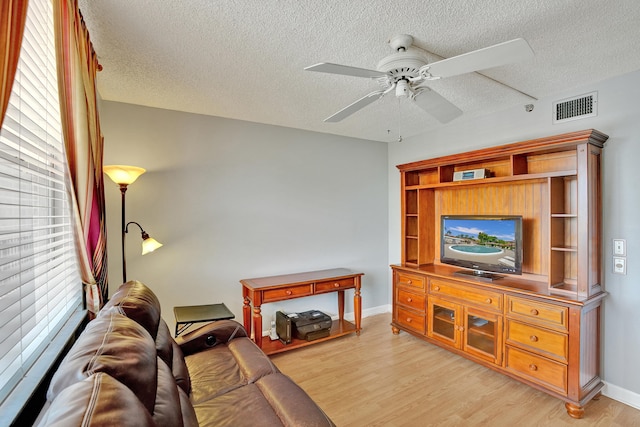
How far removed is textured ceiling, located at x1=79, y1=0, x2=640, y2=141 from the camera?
1.67 metres

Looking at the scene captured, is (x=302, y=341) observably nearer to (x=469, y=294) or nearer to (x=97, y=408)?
(x=469, y=294)

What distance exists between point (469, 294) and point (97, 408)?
3.06 meters

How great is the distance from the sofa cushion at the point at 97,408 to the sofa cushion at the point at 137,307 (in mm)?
790

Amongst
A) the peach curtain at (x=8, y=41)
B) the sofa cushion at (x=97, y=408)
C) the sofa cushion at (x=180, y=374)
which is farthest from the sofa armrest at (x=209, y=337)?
the peach curtain at (x=8, y=41)

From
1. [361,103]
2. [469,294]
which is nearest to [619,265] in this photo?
[469,294]

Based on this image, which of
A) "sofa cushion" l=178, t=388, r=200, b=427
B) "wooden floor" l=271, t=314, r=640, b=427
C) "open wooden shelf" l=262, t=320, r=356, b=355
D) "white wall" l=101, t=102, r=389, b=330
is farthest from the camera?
"open wooden shelf" l=262, t=320, r=356, b=355

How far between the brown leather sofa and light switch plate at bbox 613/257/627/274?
2644 millimetres

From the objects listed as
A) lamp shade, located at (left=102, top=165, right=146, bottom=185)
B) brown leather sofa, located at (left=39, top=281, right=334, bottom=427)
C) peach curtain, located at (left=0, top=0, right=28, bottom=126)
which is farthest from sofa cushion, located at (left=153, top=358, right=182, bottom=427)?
lamp shade, located at (left=102, top=165, right=146, bottom=185)

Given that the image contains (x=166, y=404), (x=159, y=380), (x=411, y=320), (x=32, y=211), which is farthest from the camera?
(x=411, y=320)

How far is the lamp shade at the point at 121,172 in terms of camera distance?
2.45m

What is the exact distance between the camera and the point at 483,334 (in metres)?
2.95

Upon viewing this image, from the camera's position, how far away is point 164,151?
3.14m

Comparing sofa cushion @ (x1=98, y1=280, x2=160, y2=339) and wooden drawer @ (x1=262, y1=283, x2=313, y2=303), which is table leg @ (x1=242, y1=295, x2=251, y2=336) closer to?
wooden drawer @ (x1=262, y1=283, x2=313, y2=303)

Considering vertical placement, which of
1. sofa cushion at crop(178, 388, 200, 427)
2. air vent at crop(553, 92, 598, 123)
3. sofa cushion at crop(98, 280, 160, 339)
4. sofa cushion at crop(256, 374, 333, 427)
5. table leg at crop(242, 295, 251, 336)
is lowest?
table leg at crop(242, 295, 251, 336)
